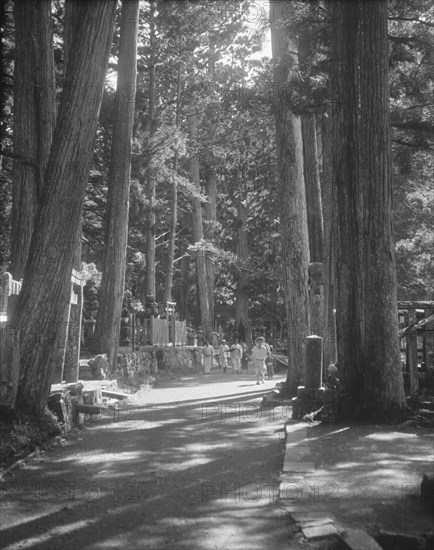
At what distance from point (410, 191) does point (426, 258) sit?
2.74 metres

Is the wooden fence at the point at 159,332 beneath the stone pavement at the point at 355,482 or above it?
above

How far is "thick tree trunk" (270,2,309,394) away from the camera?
14.5m

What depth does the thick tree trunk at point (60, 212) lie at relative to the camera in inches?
348

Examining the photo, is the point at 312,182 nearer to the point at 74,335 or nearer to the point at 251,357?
the point at 74,335

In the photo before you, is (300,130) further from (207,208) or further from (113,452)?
(207,208)

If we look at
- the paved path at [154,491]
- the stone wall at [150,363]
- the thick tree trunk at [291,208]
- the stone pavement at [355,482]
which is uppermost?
the thick tree trunk at [291,208]

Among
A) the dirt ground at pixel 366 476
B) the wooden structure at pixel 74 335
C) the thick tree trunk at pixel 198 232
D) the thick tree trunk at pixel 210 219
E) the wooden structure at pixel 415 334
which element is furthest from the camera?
the thick tree trunk at pixel 210 219

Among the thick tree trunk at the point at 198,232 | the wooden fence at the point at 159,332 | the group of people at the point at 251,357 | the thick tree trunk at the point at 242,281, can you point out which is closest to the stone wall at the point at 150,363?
the wooden fence at the point at 159,332

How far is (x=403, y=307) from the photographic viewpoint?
41.4ft

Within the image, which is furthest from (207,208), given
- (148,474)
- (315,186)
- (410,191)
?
(148,474)

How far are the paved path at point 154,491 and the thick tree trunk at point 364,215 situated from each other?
5.64 feet

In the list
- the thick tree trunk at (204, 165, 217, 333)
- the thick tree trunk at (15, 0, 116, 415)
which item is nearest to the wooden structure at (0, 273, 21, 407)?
the thick tree trunk at (15, 0, 116, 415)

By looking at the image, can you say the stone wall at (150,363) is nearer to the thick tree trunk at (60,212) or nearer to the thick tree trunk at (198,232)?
the thick tree trunk at (198,232)

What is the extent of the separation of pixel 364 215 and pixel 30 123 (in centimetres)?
757
